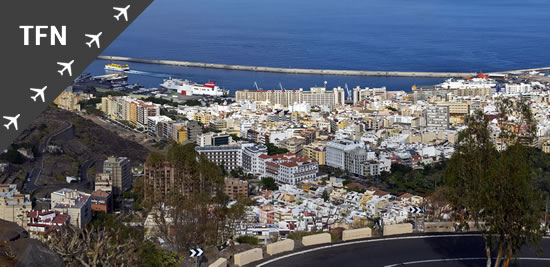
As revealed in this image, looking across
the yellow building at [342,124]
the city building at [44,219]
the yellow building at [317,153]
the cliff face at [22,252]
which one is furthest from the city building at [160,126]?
the cliff face at [22,252]

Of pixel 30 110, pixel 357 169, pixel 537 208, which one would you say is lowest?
pixel 357 169

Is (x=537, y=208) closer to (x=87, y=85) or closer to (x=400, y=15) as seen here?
(x=87, y=85)

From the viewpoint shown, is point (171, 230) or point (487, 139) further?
point (171, 230)

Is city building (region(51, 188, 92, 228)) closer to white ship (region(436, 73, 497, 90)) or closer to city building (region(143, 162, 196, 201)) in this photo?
city building (region(143, 162, 196, 201))

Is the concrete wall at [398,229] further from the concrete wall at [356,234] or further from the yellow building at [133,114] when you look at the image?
the yellow building at [133,114]

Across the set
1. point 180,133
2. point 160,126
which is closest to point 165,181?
point 180,133

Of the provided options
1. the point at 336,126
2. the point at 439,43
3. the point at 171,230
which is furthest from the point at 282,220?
the point at 439,43

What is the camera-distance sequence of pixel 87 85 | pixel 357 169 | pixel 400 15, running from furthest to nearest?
pixel 400 15 < pixel 87 85 < pixel 357 169
